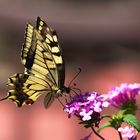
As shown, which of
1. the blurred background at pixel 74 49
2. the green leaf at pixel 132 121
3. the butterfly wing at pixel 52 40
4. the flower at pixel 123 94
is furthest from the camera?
the blurred background at pixel 74 49

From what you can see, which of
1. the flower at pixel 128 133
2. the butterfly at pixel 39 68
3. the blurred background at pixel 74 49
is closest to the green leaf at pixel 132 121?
the flower at pixel 128 133

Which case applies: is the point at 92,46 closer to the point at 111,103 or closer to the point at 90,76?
the point at 90,76

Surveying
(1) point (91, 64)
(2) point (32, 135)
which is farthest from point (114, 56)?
(2) point (32, 135)

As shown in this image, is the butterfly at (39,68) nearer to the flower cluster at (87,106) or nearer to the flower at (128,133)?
the flower cluster at (87,106)

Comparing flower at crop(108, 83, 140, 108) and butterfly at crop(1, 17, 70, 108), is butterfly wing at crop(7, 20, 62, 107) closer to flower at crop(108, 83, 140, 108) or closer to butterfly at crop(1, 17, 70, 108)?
butterfly at crop(1, 17, 70, 108)

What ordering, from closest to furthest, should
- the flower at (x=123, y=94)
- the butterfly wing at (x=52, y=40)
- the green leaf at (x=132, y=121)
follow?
the green leaf at (x=132, y=121) < the flower at (x=123, y=94) < the butterfly wing at (x=52, y=40)

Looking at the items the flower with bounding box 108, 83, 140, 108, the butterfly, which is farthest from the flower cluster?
the butterfly

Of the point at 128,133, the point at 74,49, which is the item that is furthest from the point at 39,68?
the point at 74,49
